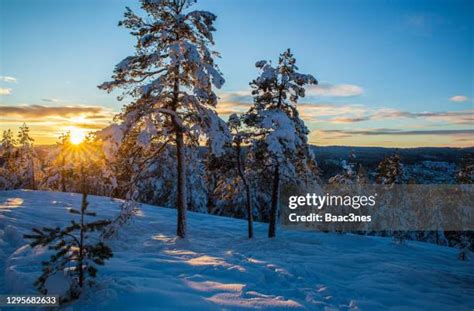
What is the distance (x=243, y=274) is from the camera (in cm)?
977

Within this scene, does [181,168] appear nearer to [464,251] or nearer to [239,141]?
[239,141]

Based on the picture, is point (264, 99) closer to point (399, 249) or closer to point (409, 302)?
point (399, 249)

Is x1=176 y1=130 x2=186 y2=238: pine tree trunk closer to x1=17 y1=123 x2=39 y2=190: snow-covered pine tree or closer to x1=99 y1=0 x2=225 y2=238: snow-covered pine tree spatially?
x1=99 y1=0 x2=225 y2=238: snow-covered pine tree

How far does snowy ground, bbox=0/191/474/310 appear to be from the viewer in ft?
23.3

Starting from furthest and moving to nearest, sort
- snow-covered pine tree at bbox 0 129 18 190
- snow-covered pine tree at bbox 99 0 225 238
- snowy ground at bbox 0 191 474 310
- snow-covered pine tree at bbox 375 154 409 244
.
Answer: snow-covered pine tree at bbox 0 129 18 190
snow-covered pine tree at bbox 375 154 409 244
snow-covered pine tree at bbox 99 0 225 238
snowy ground at bbox 0 191 474 310

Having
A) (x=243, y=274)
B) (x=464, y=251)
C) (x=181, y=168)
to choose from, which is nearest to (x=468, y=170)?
(x=464, y=251)

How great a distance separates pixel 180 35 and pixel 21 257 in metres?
10.2

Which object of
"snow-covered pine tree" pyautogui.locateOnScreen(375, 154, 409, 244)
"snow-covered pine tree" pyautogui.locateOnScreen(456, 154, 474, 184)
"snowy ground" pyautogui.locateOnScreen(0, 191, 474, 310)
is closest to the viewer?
"snowy ground" pyautogui.locateOnScreen(0, 191, 474, 310)

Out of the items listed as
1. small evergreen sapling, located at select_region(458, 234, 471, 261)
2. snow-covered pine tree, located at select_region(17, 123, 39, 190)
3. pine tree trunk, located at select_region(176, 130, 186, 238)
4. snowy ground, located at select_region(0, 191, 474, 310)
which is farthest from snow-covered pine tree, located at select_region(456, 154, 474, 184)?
snow-covered pine tree, located at select_region(17, 123, 39, 190)

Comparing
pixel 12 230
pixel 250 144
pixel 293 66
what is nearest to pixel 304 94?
pixel 293 66

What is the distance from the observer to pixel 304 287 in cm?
956

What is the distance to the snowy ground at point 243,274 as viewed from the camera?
709 cm

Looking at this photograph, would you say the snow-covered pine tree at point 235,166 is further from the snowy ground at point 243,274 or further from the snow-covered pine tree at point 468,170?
the snow-covered pine tree at point 468,170

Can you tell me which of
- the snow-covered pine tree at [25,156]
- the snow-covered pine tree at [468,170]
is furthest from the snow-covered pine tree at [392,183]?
the snow-covered pine tree at [25,156]
